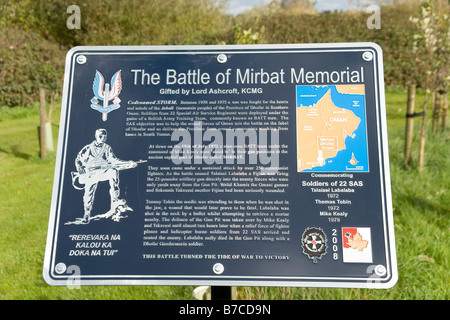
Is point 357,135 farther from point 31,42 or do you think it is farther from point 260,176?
point 31,42

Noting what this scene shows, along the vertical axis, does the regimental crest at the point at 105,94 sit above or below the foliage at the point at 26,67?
below

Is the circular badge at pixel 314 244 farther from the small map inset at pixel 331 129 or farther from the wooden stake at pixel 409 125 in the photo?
the wooden stake at pixel 409 125

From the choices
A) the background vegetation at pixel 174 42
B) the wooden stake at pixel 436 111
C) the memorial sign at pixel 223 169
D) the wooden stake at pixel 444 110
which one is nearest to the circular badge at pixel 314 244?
the memorial sign at pixel 223 169

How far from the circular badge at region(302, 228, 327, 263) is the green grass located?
945mm

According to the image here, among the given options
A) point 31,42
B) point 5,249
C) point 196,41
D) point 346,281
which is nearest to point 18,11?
point 31,42

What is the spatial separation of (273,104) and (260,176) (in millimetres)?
433

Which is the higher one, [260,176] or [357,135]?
[357,135]

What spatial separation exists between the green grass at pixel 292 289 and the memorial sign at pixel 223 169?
0.93 m

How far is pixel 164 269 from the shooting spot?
2.19 meters

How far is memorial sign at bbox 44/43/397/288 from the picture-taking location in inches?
86.3
